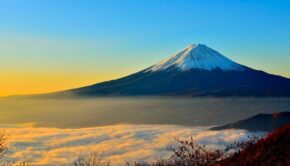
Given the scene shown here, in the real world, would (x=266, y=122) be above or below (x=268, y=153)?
below

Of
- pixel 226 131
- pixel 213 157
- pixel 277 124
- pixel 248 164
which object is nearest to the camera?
pixel 248 164

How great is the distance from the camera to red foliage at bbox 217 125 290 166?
17.6 metres

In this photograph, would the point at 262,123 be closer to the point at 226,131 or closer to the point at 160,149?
the point at 226,131

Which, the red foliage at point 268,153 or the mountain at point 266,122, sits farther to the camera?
the mountain at point 266,122

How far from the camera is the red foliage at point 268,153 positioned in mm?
17609

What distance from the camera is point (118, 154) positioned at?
17750 centimetres

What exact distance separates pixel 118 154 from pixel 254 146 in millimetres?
160186

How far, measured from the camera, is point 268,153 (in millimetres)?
18141

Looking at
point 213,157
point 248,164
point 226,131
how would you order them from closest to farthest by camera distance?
point 248,164
point 213,157
point 226,131

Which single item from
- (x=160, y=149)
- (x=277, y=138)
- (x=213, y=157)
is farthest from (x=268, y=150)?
(x=160, y=149)

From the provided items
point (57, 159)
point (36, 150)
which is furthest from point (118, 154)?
point (36, 150)

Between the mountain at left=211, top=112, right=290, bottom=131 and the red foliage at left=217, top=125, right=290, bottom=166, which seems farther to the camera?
the mountain at left=211, top=112, right=290, bottom=131

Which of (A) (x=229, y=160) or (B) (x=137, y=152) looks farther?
(B) (x=137, y=152)

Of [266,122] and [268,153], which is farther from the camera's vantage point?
[266,122]
